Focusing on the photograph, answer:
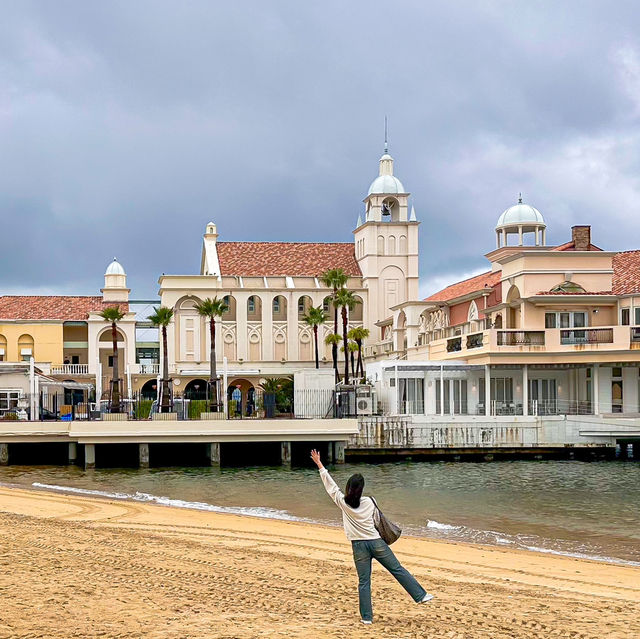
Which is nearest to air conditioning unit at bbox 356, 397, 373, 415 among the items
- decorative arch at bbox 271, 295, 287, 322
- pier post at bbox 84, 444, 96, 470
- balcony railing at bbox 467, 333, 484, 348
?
balcony railing at bbox 467, 333, 484, 348

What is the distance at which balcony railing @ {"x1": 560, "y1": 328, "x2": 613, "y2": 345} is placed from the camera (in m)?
52.2

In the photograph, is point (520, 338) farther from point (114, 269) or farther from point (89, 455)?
point (114, 269)

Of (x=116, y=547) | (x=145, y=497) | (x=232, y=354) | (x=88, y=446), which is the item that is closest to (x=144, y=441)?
(x=88, y=446)

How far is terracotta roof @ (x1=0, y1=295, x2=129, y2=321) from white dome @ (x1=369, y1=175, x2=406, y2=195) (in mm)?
24530

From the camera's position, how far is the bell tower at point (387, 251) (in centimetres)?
8650

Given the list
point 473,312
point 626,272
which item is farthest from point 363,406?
point 626,272

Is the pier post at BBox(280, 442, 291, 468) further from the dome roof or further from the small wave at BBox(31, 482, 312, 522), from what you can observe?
the dome roof

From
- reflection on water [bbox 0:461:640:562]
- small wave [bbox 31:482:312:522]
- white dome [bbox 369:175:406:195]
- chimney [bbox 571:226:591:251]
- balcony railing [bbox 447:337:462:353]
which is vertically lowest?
reflection on water [bbox 0:461:640:562]

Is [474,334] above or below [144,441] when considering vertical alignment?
above

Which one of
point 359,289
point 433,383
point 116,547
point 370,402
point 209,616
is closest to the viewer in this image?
point 209,616

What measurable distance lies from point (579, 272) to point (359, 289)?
3305 centimetres

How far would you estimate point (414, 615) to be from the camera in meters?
13.0

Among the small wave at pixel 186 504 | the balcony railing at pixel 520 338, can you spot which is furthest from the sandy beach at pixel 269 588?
the balcony railing at pixel 520 338

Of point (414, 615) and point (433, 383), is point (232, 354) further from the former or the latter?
point (414, 615)
